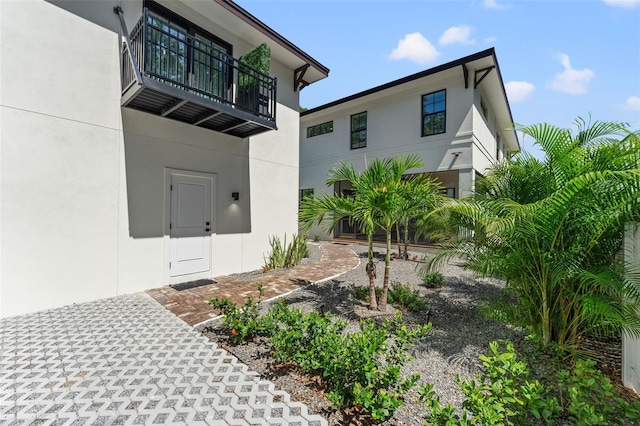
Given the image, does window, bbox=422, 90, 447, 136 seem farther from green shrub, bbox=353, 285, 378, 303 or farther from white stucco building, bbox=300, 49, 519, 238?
green shrub, bbox=353, 285, 378, 303

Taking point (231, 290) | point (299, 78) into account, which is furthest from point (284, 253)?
point (299, 78)

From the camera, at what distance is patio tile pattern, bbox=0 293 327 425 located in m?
2.26

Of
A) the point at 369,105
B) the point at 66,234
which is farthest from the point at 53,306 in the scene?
the point at 369,105

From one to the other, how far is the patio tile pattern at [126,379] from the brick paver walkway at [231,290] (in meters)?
0.48

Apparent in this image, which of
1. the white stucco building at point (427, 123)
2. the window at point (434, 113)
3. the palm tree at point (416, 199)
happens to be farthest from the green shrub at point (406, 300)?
the window at point (434, 113)

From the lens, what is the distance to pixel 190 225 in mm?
6324

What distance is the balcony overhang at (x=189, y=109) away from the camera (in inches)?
188

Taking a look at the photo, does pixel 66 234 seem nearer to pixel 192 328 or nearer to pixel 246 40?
pixel 192 328

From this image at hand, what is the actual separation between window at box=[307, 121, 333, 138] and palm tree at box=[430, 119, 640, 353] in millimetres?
11865

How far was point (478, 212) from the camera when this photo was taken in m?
3.18

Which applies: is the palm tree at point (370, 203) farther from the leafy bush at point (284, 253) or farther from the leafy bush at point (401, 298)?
the leafy bush at point (284, 253)

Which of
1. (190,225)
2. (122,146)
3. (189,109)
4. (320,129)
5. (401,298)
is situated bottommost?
(401,298)

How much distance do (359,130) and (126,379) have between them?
1271cm

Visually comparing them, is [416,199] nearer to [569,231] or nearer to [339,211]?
[339,211]
